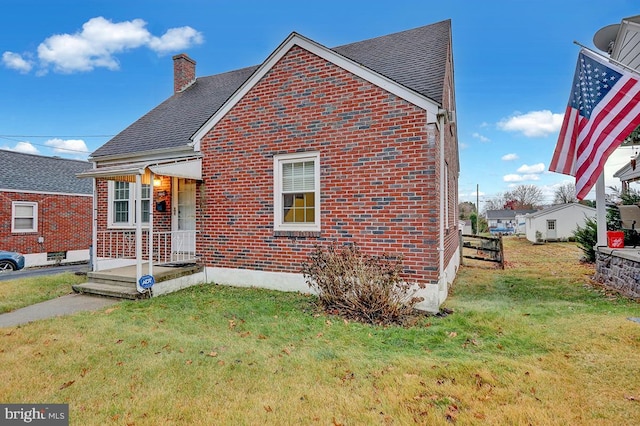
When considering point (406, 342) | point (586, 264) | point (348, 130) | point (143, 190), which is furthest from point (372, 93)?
point (586, 264)

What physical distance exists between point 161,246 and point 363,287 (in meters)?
6.92

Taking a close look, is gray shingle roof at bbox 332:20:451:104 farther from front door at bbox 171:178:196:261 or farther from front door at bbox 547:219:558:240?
front door at bbox 547:219:558:240

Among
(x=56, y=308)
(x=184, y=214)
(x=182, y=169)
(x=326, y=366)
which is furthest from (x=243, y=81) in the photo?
(x=326, y=366)

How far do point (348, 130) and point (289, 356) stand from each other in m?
4.62

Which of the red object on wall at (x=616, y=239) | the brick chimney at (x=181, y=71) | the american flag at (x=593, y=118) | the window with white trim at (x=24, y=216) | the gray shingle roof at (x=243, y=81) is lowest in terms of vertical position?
the red object on wall at (x=616, y=239)

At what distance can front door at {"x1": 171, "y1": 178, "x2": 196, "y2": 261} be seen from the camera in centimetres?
945

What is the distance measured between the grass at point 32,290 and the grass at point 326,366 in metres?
2.06

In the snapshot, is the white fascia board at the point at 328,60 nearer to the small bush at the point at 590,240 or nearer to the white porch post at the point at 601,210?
the white porch post at the point at 601,210

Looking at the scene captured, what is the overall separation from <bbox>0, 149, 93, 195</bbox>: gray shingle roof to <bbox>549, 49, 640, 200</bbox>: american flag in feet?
74.7

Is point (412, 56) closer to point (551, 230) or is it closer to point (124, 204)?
point (124, 204)

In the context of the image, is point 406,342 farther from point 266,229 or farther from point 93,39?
point 93,39

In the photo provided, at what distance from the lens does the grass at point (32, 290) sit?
6.89 m

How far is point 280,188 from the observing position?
7629mm

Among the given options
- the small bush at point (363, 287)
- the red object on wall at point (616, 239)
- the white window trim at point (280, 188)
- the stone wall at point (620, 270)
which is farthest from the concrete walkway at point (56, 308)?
the red object on wall at point (616, 239)
